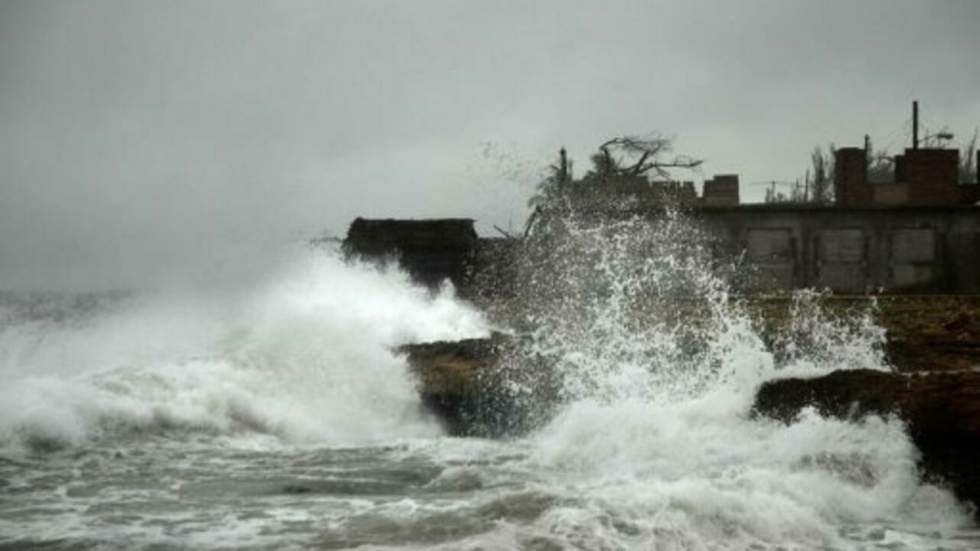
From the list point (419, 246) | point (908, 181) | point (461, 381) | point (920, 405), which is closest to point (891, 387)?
point (920, 405)

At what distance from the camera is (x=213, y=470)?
9.48 m

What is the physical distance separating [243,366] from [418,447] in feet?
16.3

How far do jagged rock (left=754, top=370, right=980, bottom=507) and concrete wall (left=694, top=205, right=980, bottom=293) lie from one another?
18199 millimetres

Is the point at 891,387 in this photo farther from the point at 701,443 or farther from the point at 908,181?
the point at 908,181

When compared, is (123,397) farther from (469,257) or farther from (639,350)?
(469,257)

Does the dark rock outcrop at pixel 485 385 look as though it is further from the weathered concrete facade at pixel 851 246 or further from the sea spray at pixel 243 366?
the weathered concrete facade at pixel 851 246

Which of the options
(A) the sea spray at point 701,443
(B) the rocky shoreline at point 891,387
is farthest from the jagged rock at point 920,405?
(A) the sea spray at point 701,443

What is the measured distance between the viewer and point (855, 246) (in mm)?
27156

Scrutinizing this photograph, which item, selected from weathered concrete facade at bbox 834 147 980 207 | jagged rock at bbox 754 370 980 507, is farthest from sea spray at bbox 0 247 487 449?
weathered concrete facade at bbox 834 147 980 207

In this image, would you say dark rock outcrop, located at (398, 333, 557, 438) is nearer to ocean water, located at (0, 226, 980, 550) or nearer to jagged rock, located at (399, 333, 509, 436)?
jagged rock, located at (399, 333, 509, 436)

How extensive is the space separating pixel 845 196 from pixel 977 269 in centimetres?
420

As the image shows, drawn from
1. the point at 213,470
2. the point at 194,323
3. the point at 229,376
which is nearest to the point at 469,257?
the point at 194,323

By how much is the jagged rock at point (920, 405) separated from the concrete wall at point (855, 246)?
18.2 m

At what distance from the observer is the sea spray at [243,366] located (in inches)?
462
